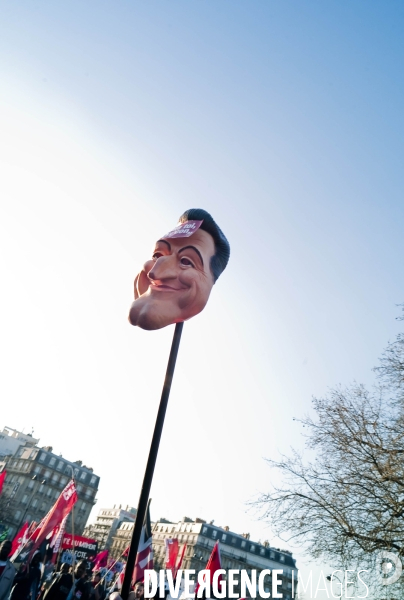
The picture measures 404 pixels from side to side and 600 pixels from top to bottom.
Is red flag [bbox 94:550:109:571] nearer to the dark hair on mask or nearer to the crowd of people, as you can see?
the crowd of people

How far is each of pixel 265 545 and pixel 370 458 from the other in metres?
79.2

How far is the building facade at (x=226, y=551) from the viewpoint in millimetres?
68562

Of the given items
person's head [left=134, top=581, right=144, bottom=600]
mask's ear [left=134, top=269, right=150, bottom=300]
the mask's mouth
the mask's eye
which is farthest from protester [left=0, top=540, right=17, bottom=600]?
the mask's eye

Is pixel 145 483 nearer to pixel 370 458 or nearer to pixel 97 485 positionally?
pixel 370 458

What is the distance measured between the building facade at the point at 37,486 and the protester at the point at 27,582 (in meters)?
52.1

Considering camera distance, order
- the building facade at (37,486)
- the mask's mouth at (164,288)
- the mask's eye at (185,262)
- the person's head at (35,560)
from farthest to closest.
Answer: the building facade at (37,486) → the person's head at (35,560) → the mask's eye at (185,262) → the mask's mouth at (164,288)

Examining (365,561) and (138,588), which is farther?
(138,588)

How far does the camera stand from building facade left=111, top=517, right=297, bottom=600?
68.6m

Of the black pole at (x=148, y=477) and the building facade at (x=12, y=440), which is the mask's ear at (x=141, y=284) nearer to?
the black pole at (x=148, y=477)

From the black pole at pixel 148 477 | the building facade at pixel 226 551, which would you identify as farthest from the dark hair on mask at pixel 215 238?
the building facade at pixel 226 551

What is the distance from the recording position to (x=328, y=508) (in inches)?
370

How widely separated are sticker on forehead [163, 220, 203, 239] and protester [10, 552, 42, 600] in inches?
286

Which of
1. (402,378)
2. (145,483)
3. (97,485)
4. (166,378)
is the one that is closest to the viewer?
(145,483)

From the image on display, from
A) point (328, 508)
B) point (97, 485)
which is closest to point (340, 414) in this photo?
point (328, 508)
